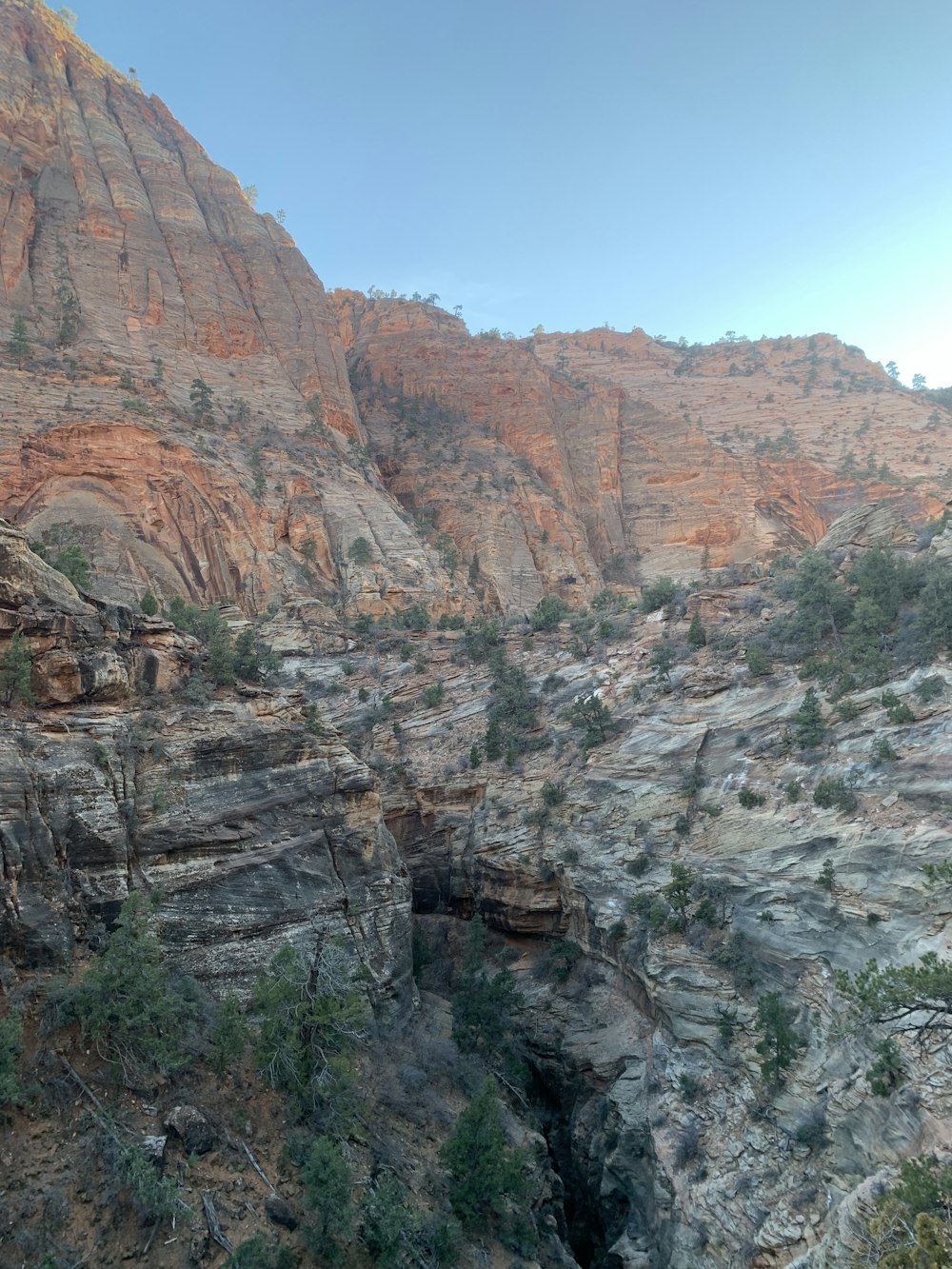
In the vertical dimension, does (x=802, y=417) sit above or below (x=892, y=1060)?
above

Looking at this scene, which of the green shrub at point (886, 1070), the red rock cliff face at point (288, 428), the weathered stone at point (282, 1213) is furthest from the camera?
the red rock cliff face at point (288, 428)

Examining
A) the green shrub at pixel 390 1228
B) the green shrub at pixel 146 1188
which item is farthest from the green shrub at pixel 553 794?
the green shrub at pixel 146 1188

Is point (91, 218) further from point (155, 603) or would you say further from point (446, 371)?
point (155, 603)

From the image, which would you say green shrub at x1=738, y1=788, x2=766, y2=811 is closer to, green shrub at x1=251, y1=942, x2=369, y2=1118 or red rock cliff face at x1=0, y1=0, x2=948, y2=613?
green shrub at x1=251, y1=942, x2=369, y2=1118

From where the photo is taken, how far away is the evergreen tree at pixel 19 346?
1558 inches

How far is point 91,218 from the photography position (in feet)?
159

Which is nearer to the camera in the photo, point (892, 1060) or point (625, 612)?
point (892, 1060)

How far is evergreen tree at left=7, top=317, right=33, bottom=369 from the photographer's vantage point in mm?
39562

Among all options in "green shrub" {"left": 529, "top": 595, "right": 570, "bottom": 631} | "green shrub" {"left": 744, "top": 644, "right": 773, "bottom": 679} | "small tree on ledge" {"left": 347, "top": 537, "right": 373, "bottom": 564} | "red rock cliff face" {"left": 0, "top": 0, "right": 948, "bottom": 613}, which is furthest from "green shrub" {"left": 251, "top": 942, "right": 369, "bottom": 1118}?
"small tree on ledge" {"left": 347, "top": 537, "right": 373, "bottom": 564}

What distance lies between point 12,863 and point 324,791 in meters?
7.82

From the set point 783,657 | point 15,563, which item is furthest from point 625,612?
point 15,563

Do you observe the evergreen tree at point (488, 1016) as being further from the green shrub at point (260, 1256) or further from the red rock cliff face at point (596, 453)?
the red rock cliff face at point (596, 453)

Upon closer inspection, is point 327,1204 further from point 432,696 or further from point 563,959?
point 432,696

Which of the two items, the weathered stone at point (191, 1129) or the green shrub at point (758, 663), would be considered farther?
the green shrub at point (758, 663)
